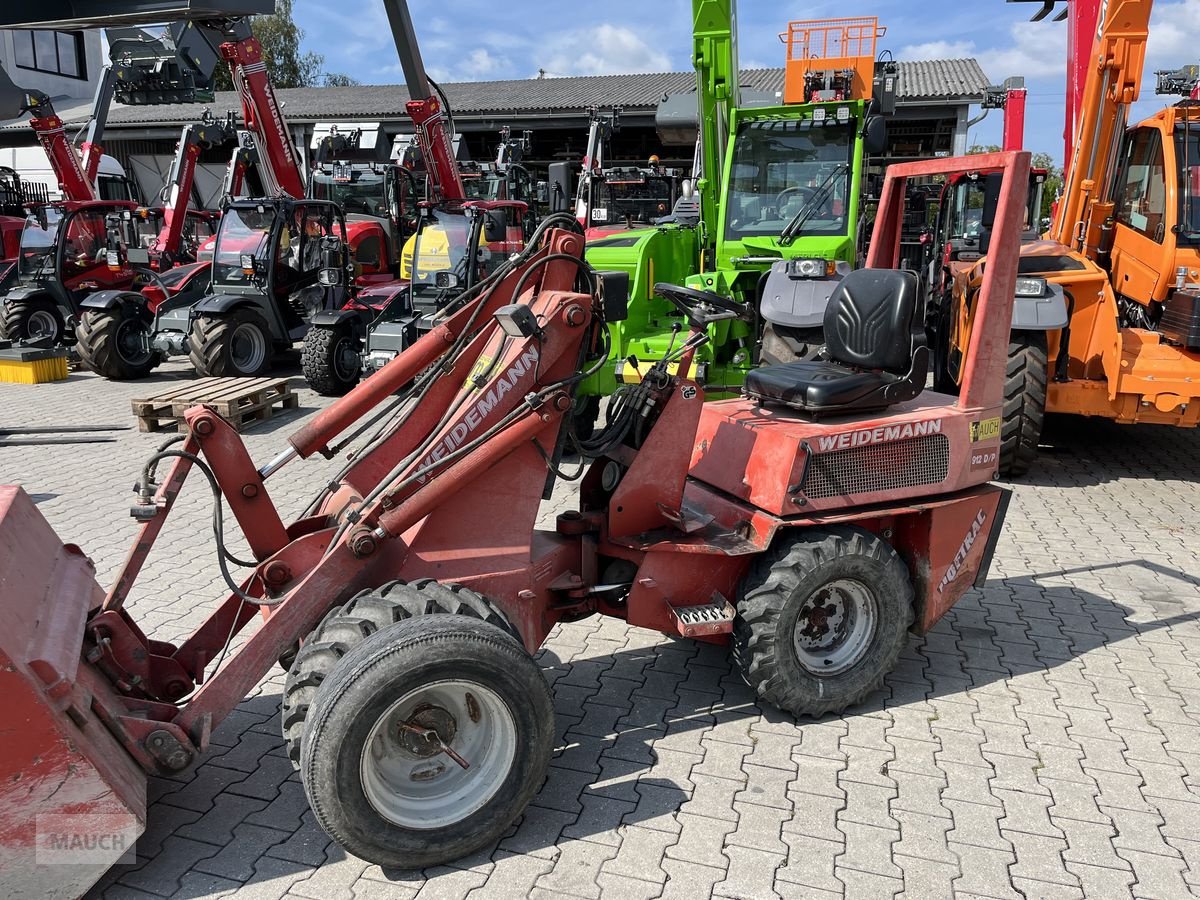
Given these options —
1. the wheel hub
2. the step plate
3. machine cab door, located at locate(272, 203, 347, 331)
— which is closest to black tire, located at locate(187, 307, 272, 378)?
machine cab door, located at locate(272, 203, 347, 331)

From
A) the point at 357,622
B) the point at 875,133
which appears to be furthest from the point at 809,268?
the point at 357,622

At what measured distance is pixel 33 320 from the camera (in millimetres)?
12266

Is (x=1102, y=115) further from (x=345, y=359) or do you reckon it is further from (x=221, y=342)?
(x=221, y=342)

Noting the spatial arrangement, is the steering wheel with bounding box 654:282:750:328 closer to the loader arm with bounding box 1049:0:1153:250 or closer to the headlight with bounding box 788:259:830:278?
the headlight with bounding box 788:259:830:278

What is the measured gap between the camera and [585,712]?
374cm

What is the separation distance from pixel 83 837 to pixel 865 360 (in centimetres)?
331

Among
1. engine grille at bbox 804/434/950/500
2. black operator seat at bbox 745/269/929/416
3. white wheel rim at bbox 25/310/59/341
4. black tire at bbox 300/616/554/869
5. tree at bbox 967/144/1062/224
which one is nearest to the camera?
black tire at bbox 300/616/554/869

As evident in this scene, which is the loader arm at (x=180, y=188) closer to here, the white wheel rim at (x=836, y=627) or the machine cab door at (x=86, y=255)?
the machine cab door at (x=86, y=255)

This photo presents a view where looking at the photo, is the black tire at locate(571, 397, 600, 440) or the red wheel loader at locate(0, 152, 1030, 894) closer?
the red wheel loader at locate(0, 152, 1030, 894)

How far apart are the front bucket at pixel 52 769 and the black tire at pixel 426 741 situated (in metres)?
0.52

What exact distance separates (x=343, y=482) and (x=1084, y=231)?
7171 mm

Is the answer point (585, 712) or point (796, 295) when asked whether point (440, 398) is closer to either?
point (585, 712)

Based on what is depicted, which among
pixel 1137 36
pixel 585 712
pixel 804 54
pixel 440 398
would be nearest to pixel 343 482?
pixel 440 398

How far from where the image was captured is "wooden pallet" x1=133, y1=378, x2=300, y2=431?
8.43m
